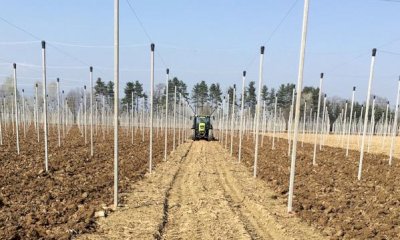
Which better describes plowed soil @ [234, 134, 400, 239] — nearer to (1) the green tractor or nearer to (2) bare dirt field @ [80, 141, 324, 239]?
(2) bare dirt field @ [80, 141, 324, 239]

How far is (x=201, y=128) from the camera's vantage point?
31.3 meters

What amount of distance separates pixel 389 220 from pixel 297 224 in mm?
1785

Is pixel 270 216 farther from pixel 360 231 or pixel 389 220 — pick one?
pixel 389 220

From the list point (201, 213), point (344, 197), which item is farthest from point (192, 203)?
point (344, 197)

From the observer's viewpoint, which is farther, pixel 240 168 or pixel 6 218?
pixel 240 168

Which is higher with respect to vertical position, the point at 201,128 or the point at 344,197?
the point at 344,197

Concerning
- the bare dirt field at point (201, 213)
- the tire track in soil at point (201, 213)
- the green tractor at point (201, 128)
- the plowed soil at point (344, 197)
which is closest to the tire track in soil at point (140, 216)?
the bare dirt field at point (201, 213)

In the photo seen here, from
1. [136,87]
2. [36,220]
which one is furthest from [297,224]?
[136,87]

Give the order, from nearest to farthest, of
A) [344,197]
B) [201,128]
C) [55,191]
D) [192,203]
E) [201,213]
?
[201,213], [192,203], [55,191], [344,197], [201,128]

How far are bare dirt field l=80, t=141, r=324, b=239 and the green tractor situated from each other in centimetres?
1972

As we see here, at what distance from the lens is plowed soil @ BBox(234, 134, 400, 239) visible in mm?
6277

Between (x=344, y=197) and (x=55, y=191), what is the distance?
279 inches

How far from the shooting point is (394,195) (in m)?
9.10

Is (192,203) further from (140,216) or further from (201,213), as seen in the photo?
(140,216)
